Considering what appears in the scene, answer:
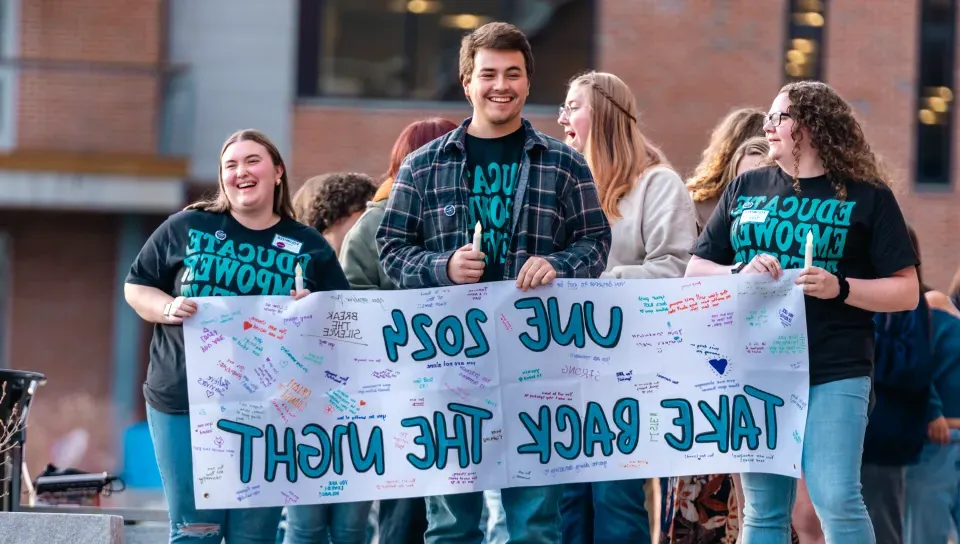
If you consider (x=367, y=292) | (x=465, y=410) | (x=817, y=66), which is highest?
(x=817, y=66)

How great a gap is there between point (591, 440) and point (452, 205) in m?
1.05

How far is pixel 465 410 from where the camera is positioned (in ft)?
18.2

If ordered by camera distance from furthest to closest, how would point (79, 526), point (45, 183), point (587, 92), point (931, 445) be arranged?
point (45, 183)
point (931, 445)
point (587, 92)
point (79, 526)

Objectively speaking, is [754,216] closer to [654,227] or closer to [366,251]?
[654,227]

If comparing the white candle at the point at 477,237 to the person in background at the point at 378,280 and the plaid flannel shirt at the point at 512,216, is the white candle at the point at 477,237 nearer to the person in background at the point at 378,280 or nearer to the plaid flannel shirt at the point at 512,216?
the plaid flannel shirt at the point at 512,216

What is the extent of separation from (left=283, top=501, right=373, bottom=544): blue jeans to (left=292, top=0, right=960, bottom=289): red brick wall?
36.0ft

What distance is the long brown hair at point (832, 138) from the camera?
5.45m

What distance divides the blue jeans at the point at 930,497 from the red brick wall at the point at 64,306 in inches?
419

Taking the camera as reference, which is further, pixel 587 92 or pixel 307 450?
pixel 587 92

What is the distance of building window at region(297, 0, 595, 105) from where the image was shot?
55.5ft

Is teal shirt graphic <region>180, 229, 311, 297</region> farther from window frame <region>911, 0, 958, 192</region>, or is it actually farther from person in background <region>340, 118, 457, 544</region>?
window frame <region>911, 0, 958, 192</region>

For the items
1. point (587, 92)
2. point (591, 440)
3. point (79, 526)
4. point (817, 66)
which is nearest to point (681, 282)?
point (591, 440)

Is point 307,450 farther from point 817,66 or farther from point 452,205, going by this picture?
point 817,66

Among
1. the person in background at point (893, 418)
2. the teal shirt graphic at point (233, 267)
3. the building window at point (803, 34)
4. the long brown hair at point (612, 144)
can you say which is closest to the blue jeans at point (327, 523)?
the teal shirt graphic at point (233, 267)
